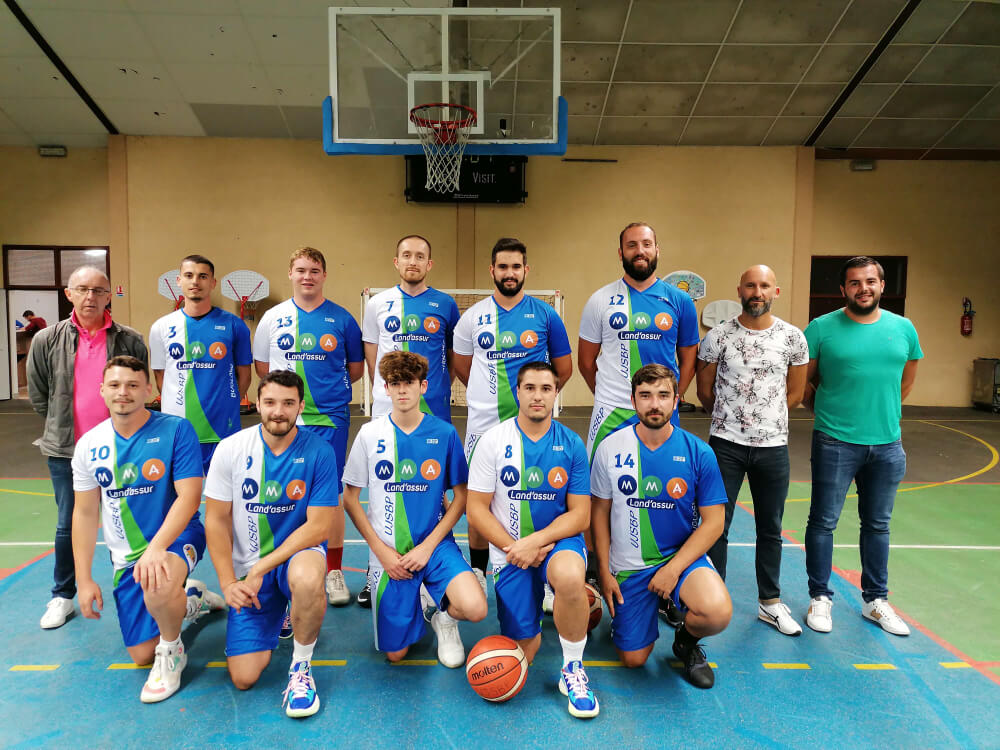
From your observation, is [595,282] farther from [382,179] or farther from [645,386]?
[645,386]

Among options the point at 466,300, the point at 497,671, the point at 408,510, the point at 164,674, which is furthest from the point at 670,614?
the point at 466,300

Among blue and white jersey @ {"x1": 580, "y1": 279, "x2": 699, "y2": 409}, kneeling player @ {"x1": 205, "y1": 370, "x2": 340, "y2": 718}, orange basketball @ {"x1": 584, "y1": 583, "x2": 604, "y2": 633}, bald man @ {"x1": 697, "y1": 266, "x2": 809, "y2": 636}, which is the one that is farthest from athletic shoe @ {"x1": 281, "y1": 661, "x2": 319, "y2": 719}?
bald man @ {"x1": 697, "y1": 266, "x2": 809, "y2": 636}

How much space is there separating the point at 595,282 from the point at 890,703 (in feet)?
Answer: 30.4

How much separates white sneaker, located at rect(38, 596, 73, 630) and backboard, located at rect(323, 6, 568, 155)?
517 cm

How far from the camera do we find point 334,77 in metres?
6.99

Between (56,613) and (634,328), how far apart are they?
3632mm

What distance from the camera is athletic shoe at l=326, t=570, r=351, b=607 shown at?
3.57 meters

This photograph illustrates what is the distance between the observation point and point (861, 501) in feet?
11.3

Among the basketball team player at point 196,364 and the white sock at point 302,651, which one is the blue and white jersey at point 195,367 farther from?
the white sock at point 302,651

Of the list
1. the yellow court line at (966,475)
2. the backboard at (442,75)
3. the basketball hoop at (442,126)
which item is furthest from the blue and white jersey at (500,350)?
the basketball hoop at (442,126)

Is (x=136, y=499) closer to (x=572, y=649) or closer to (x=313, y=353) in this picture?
(x=313, y=353)

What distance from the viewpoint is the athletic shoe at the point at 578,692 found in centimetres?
251

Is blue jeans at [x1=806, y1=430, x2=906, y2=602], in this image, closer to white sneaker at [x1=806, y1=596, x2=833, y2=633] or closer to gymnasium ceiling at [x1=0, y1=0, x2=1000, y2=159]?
white sneaker at [x1=806, y1=596, x2=833, y2=633]

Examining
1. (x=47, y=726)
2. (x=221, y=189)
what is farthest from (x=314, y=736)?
(x=221, y=189)
